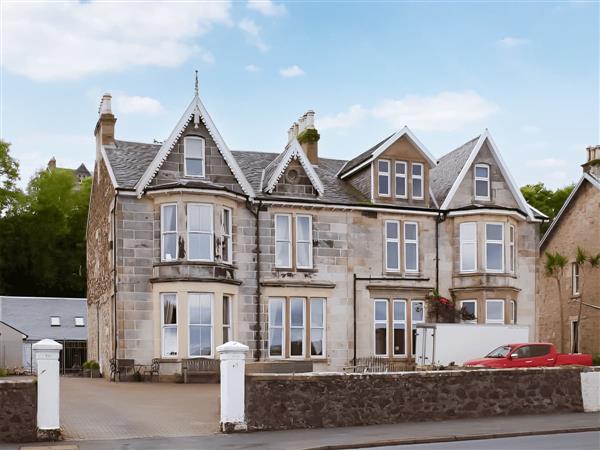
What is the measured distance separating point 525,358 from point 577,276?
Answer: 60.8 ft

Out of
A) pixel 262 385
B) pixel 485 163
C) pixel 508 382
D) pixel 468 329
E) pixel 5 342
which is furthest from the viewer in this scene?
pixel 5 342

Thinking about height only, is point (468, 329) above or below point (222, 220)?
below

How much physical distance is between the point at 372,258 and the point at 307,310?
11.6ft

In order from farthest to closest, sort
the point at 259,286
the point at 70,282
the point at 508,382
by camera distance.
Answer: the point at 70,282, the point at 259,286, the point at 508,382

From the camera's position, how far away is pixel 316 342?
36375 millimetres

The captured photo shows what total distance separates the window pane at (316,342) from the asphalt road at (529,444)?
1714cm

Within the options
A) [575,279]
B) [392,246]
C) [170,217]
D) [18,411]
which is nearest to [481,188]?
[392,246]

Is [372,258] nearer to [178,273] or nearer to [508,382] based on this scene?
[178,273]

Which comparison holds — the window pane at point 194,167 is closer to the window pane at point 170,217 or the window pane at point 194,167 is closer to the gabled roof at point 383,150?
the window pane at point 170,217

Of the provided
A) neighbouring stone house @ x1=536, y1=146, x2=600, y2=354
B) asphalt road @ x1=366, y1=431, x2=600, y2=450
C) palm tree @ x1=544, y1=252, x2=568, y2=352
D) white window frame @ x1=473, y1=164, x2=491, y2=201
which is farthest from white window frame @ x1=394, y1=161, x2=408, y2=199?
asphalt road @ x1=366, y1=431, x2=600, y2=450

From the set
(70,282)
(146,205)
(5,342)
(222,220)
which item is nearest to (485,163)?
(222,220)

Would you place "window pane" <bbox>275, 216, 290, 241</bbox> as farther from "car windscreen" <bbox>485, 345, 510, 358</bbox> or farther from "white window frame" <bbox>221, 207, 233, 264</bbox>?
"car windscreen" <bbox>485, 345, 510, 358</bbox>

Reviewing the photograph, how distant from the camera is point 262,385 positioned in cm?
2025

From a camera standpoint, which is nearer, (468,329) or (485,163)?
(468,329)
